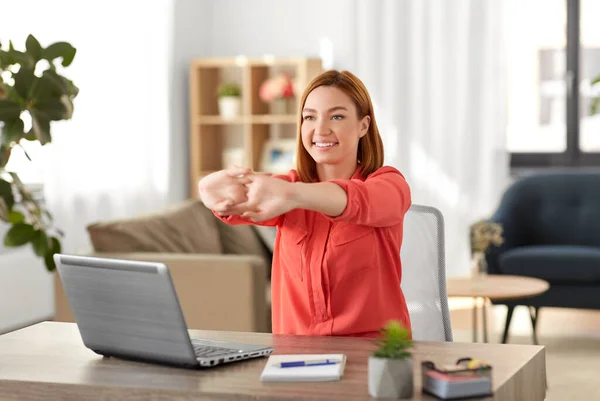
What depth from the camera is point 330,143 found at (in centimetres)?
215

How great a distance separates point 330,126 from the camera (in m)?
2.15

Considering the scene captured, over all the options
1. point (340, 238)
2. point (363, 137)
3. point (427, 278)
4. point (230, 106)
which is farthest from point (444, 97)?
point (340, 238)

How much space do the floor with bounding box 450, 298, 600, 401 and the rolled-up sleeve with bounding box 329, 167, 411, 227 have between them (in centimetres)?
236

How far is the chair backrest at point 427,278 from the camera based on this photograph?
8.10 feet

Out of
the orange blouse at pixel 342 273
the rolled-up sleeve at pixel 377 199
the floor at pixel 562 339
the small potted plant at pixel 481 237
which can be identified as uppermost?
the rolled-up sleeve at pixel 377 199

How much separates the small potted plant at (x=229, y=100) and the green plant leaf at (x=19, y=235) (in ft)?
15.9

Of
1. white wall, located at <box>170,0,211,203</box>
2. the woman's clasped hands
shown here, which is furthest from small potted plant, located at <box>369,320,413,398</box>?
white wall, located at <box>170,0,211,203</box>

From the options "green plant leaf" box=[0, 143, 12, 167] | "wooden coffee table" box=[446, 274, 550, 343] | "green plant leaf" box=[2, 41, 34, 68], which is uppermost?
"green plant leaf" box=[2, 41, 34, 68]

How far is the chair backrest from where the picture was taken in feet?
8.10

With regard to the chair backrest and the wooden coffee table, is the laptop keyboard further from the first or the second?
the wooden coffee table

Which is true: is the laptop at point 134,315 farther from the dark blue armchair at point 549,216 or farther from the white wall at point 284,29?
the white wall at point 284,29

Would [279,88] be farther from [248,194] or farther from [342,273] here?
[248,194]

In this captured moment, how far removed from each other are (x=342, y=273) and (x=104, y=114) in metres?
4.20

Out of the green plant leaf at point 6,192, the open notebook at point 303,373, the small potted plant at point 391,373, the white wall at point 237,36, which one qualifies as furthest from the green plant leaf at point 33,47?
the white wall at point 237,36
